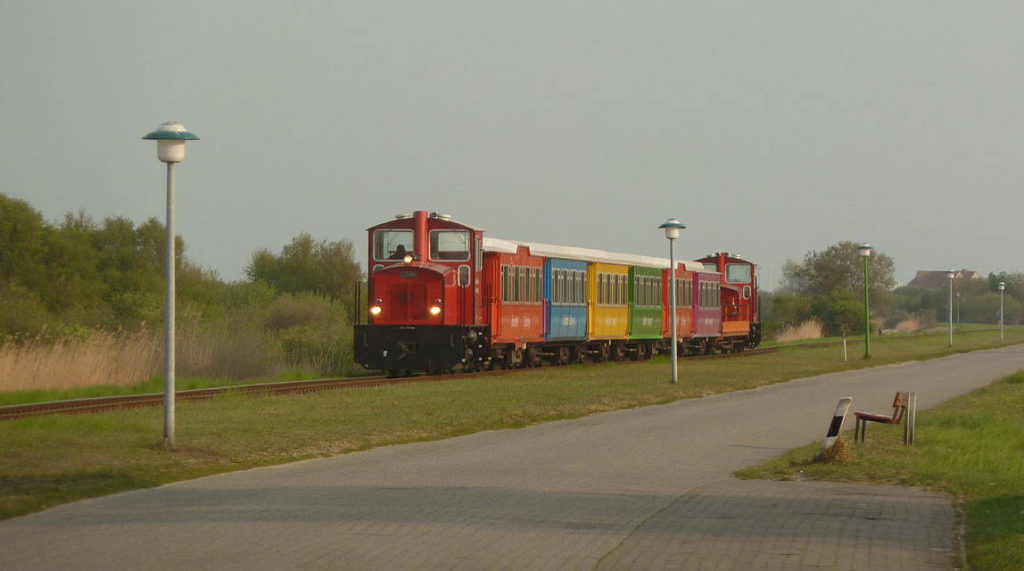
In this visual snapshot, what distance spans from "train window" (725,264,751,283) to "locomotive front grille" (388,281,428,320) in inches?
1072

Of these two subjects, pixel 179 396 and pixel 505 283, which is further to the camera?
pixel 505 283

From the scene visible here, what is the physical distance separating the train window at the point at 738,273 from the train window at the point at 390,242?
26584mm

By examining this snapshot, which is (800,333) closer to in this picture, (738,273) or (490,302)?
(738,273)

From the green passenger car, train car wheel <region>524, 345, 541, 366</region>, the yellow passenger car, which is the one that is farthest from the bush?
the green passenger car

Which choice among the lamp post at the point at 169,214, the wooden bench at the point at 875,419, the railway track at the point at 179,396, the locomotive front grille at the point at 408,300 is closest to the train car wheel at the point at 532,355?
the railway track at the point at 179,396

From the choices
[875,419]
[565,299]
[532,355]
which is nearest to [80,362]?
[532,355]

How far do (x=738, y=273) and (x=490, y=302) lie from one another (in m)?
26.1

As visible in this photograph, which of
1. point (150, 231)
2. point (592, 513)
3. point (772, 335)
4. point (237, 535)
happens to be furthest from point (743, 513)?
point (772, 335)

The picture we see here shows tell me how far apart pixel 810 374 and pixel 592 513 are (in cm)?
2441

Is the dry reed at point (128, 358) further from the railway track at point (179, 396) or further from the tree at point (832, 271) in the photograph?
the tree at point (832, 271)

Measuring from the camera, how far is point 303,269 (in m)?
57.8

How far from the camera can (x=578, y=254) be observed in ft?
125

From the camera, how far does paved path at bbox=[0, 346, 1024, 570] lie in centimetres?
839

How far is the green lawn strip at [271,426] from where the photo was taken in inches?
492
